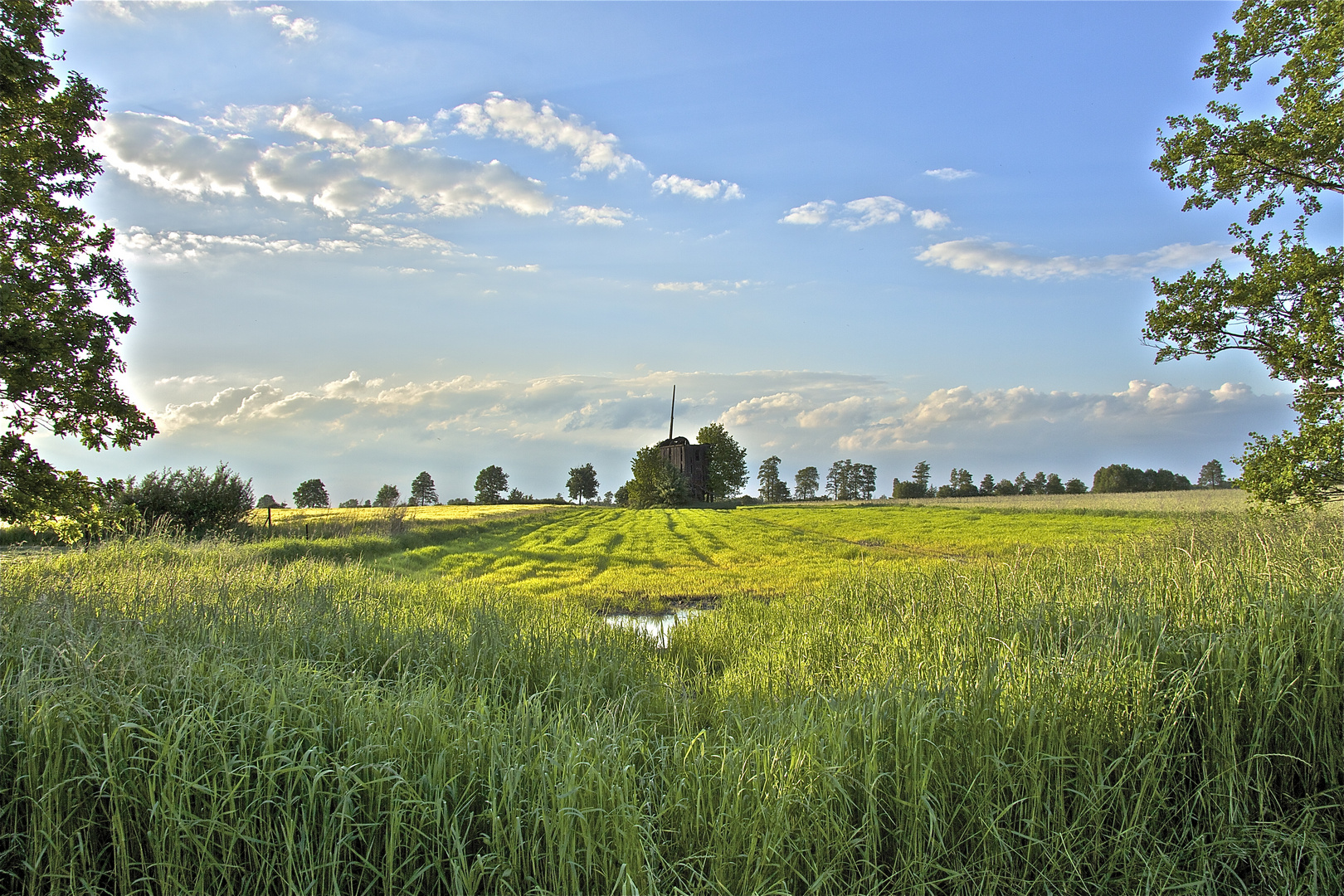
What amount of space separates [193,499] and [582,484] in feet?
265

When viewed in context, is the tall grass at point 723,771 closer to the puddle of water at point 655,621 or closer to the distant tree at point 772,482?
the puddle of water at point 655,621

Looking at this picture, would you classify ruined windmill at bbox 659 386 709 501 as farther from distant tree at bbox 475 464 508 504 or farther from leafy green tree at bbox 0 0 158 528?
leafy green tree at bbox 0 0 158 528

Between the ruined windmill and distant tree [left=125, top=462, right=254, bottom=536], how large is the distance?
49937 millimetres

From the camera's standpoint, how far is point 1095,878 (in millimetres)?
3391

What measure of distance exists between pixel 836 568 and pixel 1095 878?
12.0 m

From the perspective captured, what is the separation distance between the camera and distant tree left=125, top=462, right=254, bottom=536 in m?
20.8

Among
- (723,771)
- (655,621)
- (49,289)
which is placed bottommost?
(655,621)

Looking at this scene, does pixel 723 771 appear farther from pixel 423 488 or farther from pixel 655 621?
pixel 423 488

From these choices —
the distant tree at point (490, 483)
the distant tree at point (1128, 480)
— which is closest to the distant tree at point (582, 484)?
the distant tree at point (490, 483)

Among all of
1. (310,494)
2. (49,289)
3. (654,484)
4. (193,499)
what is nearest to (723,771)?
(49,289)

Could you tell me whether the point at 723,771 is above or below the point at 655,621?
above

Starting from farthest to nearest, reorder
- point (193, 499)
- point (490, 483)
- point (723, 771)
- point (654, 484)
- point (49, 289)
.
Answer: point (490, 483)
point (654, 484)
point (193, 499)
point (49, 289)
point (723, 771)

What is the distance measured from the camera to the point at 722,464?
7731 cm

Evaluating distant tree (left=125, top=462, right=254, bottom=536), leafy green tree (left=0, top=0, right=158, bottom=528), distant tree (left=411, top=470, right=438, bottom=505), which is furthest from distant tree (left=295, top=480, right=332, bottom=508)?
leafy green tree (left=0, top=0, right=158, bottom=528)
